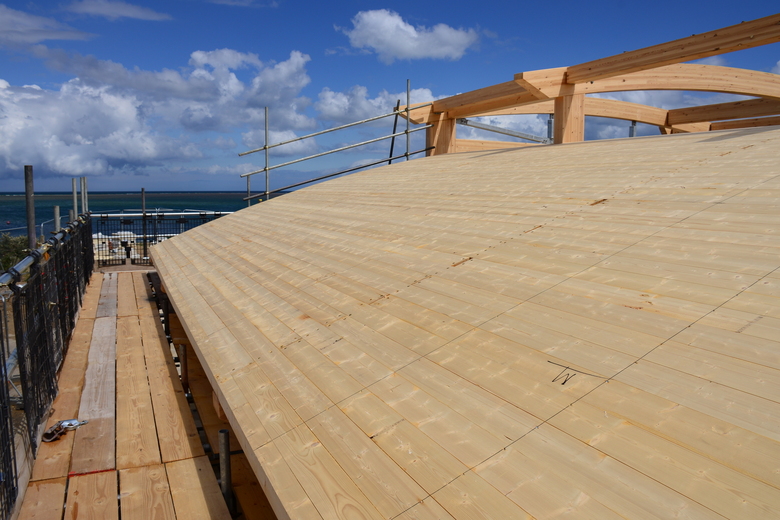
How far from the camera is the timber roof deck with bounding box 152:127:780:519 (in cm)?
142

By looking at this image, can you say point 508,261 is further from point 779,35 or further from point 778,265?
point 779,35

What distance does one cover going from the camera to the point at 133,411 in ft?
12.2

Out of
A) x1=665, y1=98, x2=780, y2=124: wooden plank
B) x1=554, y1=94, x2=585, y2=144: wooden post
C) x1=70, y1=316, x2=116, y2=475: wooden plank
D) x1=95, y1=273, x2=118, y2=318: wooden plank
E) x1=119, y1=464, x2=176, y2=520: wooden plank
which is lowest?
x1=119, y1=464, x2=176, y2=520: wooden plank

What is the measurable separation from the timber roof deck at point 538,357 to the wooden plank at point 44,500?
3.13 ft

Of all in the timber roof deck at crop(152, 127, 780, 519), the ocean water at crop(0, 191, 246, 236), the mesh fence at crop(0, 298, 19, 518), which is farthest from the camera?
the ocean water at crop(0, 191, 246, 236)

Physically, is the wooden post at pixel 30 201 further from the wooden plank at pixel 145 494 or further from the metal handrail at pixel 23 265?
the wooden plank at pixel 145 494

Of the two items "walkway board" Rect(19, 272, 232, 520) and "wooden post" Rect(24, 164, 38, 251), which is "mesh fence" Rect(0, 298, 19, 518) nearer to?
"walkway board" Rect(19, 272, 232, 520)

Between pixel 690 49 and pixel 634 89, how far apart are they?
70.8 inches

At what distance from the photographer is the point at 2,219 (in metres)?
67.1

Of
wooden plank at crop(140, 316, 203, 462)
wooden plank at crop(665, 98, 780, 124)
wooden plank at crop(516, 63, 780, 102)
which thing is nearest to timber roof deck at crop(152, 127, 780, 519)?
wooden plank at crop(140, 316, 203, 462)

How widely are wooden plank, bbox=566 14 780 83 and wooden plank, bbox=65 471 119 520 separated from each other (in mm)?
6203

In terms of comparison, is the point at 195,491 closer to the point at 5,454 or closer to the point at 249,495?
the point at 249,495

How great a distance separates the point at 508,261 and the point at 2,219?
80786mm

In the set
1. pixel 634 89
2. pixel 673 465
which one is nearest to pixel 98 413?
pixel 673 465
